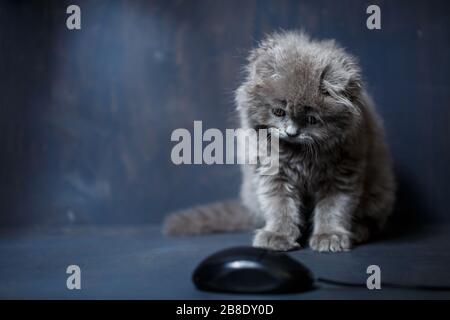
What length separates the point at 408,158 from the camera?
7.66 feet

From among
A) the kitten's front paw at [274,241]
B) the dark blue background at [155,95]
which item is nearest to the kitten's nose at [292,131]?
the kitten's front paw at [274,241]

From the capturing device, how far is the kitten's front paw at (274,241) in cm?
167

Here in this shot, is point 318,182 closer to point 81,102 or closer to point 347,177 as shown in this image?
point 347,177

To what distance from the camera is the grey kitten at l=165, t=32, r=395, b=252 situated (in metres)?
1.62

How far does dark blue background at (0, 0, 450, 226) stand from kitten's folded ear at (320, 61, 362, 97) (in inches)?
17.3

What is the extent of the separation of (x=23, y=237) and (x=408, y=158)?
158 cm

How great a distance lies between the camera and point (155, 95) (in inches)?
91.5

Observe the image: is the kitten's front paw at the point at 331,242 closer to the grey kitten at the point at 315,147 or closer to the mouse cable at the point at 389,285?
the grey kitten at the point at 315,147

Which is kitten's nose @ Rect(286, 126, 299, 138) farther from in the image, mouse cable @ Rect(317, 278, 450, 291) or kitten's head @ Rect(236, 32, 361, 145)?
mouse cable @ Rect(317, 278, 450, 291)

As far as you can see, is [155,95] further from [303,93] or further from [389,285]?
[389,285]
